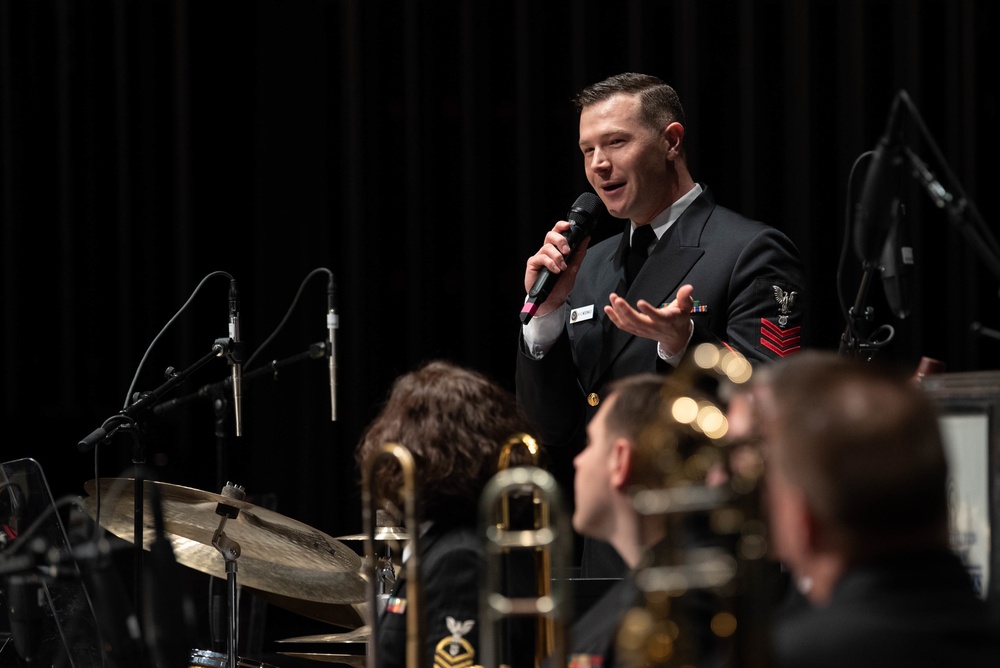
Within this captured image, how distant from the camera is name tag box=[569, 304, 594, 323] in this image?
296 cm

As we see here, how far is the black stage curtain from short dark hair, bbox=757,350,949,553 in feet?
9.19

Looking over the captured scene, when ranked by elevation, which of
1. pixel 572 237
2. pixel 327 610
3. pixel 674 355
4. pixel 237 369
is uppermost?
pixel 572 237

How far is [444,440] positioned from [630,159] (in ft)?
3.88

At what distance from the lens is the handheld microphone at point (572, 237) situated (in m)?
2.65

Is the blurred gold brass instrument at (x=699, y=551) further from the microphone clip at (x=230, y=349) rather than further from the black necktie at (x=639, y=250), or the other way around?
the microphone clip at (x=230, y=349)

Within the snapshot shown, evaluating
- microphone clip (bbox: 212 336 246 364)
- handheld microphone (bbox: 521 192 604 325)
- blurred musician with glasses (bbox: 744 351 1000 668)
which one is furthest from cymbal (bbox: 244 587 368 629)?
blurred musician with glasses (bbox: 744 351 1000 668)

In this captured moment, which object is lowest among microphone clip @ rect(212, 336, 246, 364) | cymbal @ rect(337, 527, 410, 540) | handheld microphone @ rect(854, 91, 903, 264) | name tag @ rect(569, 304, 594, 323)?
cymbal @ rect(337, 527, 410, 540)

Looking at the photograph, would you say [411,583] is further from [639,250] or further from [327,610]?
[327,610]

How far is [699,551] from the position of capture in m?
1.35

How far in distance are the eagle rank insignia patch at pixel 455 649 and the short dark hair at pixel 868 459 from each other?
0.80 meters

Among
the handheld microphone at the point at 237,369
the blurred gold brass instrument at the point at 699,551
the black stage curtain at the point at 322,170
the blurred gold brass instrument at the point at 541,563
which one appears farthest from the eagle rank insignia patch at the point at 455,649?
the black stage curtain at the point at 322,170

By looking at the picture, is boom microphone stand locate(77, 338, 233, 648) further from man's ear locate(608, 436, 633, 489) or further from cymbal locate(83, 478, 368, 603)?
man's ear locate(608, 436, 633, 489)

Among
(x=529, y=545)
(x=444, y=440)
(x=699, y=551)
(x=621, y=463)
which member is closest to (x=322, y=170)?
(x=444, y=440)

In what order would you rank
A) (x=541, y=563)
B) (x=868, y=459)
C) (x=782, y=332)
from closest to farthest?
(x=868, y=459)
(x=541, y=563)
(x=782, y=332)
